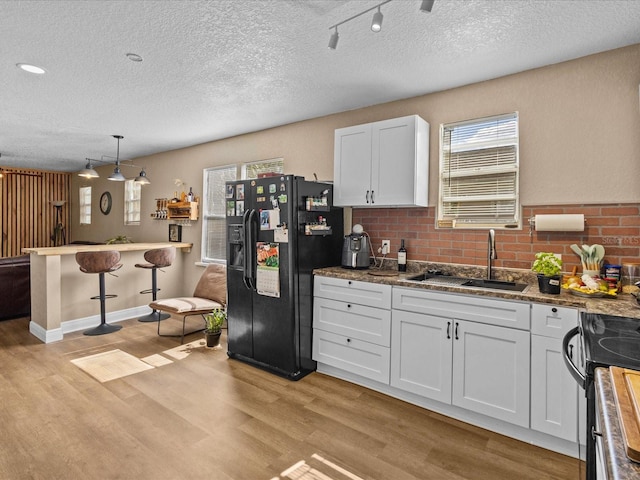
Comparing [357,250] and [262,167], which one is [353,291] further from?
[262,167]

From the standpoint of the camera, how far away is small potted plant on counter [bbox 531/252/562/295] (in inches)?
91.9

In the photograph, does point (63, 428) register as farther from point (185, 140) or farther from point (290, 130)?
point (185, 140)

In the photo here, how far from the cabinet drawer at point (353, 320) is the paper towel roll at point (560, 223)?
1.30 meters

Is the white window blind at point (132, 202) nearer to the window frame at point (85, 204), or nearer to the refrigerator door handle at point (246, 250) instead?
the window frame at point (85, 204)

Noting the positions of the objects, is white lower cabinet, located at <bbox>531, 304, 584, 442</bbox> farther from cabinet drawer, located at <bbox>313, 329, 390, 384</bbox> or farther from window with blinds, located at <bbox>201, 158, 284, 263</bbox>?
window with blinds, located at <bbox>201, 158, 284, 263</bbox>

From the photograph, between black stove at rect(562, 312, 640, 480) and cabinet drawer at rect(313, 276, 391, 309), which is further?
cabinet drawer at rect(313, 276, 391, 309)

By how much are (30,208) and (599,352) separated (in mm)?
10300

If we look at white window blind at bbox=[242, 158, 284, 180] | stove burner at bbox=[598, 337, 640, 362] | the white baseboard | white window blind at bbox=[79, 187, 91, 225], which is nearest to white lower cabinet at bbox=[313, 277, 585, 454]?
stove burner at bbox=[598, 337, 640, 362]

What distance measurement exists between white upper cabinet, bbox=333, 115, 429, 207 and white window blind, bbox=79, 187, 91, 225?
23.3 ft

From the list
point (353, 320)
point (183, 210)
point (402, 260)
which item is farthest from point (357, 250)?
point (183, 210)

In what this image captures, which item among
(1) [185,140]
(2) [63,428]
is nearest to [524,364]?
(2) [63,428]

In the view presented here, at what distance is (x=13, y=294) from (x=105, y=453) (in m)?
4.09

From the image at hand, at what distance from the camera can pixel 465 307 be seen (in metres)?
2.51

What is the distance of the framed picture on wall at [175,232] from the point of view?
5879 mm
